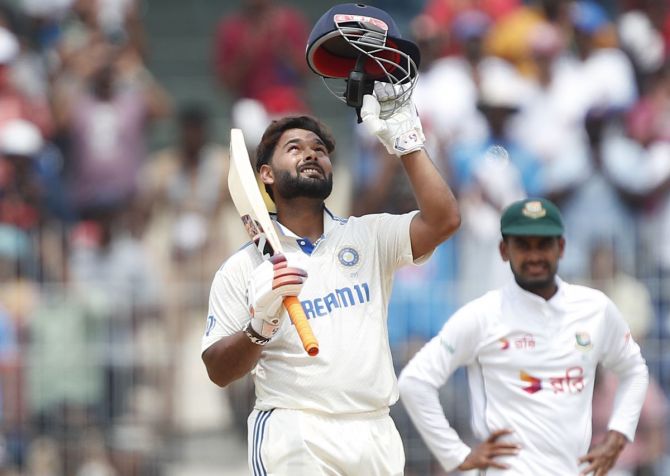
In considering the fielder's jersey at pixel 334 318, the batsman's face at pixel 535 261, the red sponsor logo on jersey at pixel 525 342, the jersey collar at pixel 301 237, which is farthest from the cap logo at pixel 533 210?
the jersey collar at pixel 301 237

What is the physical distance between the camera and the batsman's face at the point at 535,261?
6.92 m

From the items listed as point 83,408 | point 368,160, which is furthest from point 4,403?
point 368,160

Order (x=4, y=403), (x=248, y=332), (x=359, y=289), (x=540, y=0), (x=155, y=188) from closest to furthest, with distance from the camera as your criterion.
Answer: (x=248, y=332) < (x=359, y=289) < (x=4, y=403) < (x=155, y=188) < (x=540, y=0)

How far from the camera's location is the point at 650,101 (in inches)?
465

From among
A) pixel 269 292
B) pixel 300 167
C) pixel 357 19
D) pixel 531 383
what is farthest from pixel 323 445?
pixel 357 19

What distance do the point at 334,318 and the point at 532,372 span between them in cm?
139

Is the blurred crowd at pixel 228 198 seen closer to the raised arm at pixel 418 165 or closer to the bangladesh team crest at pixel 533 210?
the bangladesh team crest at pixel 533 210

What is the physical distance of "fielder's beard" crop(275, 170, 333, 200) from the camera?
19.4ft

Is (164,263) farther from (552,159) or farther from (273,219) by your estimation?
(273,219)

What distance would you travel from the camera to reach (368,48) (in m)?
5.76

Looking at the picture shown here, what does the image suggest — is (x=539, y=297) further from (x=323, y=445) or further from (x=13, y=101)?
(x=13, y=101)

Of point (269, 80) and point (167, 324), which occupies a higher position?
point (269, 80)

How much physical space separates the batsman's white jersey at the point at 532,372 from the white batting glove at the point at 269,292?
1.65 m

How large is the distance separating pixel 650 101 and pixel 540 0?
201cm
